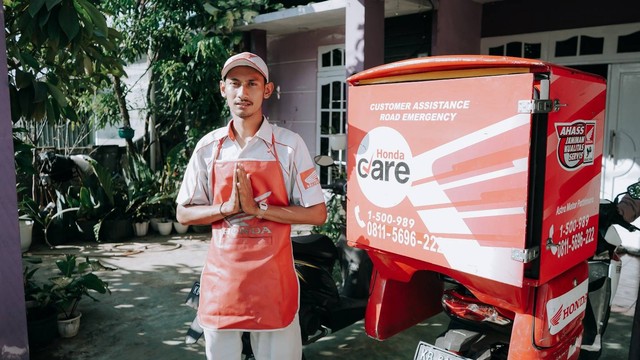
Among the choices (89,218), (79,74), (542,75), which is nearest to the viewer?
(542,75)

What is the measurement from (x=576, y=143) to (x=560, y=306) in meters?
0.71

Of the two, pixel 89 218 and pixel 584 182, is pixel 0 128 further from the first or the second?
pixel 89 218

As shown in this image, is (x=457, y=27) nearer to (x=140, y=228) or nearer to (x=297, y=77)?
(x=297, y=77)

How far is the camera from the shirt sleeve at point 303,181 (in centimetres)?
221

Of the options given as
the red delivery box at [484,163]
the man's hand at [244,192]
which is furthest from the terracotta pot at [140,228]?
the man's hand at [244,192]

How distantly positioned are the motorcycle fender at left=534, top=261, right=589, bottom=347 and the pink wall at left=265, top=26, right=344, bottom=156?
597cm

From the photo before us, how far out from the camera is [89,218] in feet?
22.2

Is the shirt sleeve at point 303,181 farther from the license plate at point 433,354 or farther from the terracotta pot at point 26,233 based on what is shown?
the terracotta pot at point 26,233

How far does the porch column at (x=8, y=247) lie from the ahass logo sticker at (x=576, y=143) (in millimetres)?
2751

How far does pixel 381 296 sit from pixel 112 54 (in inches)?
109

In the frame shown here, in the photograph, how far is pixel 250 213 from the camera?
2039 millimetres

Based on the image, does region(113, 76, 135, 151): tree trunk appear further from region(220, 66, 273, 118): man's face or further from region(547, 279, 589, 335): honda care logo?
region(547, 279, 589, 335): honda care logo

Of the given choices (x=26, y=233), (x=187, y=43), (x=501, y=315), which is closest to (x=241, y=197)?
(x=501, y=315)

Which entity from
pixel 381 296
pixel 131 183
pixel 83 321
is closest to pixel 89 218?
pixel 131 183
